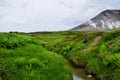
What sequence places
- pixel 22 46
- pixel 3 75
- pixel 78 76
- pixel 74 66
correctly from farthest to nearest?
pixel 74 66, pixel 78 76, pixel 22 46, pixel 3 75

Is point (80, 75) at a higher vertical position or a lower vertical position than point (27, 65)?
lower

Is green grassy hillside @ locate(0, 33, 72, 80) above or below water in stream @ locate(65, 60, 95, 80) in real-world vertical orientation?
above

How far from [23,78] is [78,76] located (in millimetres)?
12192

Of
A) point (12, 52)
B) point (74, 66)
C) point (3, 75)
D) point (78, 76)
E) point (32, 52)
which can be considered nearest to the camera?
point (3, 75)

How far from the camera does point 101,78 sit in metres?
24.2

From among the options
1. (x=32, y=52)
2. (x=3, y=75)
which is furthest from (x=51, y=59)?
(x=3, y=75)

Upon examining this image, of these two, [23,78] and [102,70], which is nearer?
[23,78]

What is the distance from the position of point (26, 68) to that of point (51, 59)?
419 centimetres

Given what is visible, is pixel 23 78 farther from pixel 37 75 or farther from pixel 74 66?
pixel 74 66

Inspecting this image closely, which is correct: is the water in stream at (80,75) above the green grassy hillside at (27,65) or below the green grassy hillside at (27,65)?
below

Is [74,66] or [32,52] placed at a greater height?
[32,52]

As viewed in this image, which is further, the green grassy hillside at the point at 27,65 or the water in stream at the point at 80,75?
the water in stream at the point at 80,75

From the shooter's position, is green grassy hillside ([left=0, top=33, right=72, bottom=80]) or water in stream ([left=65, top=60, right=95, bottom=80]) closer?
green grassy hillside ([left=0, top=33, right=72, bottom=80])

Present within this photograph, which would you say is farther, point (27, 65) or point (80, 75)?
point (80, 75)
